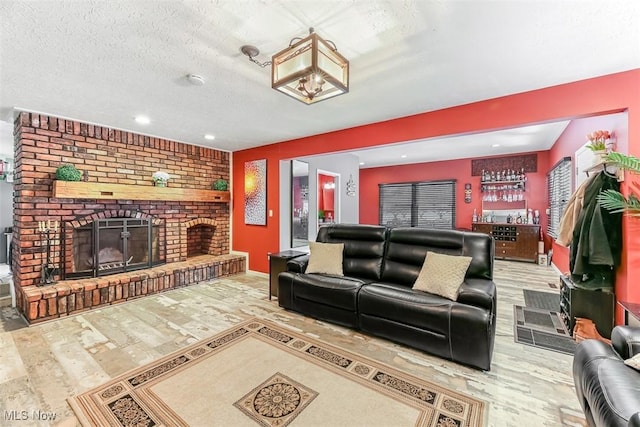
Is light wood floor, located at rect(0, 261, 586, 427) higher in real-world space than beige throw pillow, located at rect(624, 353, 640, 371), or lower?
lower

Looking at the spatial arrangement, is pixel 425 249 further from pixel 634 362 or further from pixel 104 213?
pixel 104 213

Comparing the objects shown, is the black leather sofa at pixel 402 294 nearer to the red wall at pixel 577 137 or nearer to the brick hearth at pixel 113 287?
the red wall at pixel 577 137

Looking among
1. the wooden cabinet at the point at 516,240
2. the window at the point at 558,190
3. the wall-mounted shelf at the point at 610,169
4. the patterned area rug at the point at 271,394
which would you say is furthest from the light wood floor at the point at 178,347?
the wooden cabinet at the point at 516,240

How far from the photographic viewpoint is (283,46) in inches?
78.1

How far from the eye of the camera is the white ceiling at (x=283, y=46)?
1.62 meters

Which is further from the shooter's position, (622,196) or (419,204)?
(419,204)

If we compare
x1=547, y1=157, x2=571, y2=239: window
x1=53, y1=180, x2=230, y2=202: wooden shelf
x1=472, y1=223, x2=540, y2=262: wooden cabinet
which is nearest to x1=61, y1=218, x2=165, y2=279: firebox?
x1=53, y1=180, x2=230, y2=202: wooden shelf

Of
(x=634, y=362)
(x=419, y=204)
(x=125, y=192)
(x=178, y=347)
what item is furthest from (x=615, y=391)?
(x=419, y=204)

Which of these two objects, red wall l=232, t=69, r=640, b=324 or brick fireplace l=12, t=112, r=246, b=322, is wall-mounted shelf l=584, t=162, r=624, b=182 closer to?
red wall l=232, t=69, r=640, b=324

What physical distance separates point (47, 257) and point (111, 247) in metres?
0.72

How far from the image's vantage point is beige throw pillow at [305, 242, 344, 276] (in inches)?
134

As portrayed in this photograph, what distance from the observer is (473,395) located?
1.92 metres

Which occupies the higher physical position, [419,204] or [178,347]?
[419,204]
